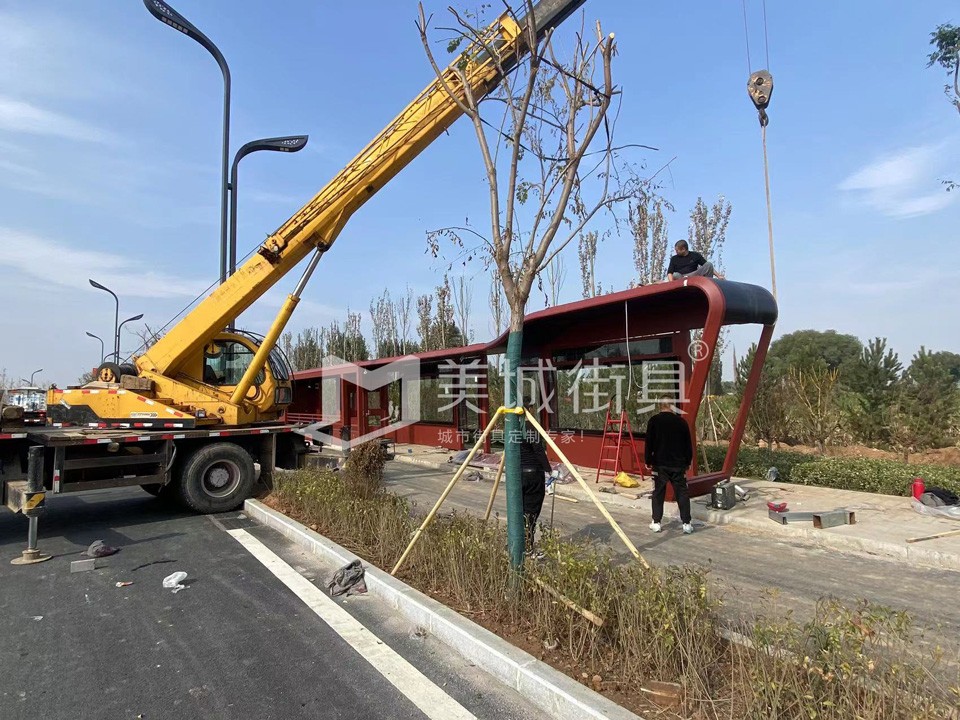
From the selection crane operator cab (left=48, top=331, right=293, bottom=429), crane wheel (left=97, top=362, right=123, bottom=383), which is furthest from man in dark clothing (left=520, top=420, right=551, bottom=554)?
crane wheel (left=97, top=362, right=123, bottom=383)

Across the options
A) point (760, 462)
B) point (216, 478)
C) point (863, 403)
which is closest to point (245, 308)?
point (216, 478)

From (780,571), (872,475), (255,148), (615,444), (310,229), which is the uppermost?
(255,148)

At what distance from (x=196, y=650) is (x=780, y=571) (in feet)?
16.8

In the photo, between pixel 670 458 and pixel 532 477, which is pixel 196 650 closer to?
pixel 532 477

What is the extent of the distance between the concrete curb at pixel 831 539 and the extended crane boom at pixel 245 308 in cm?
612

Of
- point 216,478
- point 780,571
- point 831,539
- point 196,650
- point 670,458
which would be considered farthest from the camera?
point 216,478

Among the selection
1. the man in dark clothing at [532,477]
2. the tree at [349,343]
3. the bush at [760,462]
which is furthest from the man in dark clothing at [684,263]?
the tree at [349,343]

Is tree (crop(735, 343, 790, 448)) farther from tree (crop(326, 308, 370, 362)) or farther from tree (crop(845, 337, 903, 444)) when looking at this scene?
tree (crop(326, 308, 370, 362))

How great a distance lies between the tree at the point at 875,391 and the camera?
499 inches

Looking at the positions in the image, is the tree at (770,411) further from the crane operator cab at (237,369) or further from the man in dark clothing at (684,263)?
the crane operator cab at (237,369)

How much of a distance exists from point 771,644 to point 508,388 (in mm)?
2321

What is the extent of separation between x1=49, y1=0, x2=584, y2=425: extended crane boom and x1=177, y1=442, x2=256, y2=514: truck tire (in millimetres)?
768

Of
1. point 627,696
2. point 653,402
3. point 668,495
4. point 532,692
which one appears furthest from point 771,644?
point 653,402

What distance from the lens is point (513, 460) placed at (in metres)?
4.30
